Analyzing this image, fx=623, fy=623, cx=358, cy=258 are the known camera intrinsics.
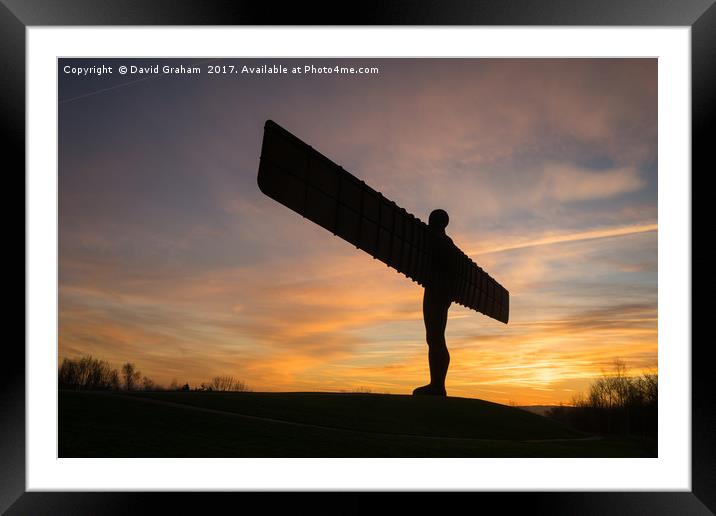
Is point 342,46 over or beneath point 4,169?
over

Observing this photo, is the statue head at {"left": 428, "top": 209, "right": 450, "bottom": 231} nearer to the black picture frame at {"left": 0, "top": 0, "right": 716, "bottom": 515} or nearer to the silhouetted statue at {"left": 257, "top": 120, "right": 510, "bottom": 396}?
the silhouetted statue at {"left": 257, "top": 120, "right": 510, "bottom": 396}

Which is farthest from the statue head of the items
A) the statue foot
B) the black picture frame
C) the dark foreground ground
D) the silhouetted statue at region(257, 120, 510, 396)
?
the black picture frame

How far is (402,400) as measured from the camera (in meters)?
13.2

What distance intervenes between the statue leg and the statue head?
5.11ft

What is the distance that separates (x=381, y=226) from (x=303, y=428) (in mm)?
4466

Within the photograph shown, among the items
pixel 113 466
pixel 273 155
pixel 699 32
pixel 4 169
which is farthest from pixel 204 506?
pixel 699 32

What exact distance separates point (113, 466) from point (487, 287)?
36.3 feet

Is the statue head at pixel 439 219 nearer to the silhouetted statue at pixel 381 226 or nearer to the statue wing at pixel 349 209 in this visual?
the silhouetted statue at pixel 381 226

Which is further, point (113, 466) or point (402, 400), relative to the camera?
point (402, 400)

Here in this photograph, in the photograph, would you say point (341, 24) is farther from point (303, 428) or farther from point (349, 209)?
point (303, 428)

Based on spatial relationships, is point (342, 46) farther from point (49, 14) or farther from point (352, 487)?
point (352, 487)

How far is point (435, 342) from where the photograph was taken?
13789mm

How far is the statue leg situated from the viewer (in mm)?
13719

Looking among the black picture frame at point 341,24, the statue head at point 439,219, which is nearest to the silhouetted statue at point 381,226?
the statue head at point 439,219
